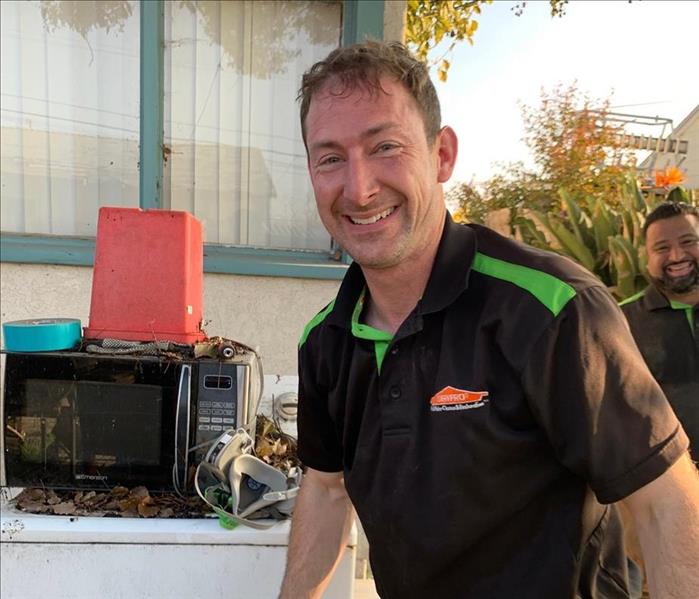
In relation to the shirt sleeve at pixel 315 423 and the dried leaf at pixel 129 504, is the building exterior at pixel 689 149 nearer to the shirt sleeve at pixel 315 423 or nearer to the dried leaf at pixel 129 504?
the shirt sleeve at pixel 315 423

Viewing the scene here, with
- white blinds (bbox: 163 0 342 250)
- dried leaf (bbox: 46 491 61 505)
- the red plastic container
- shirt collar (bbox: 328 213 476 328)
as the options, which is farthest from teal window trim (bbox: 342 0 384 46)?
dried leaf (bbox: 46 491 61 505)

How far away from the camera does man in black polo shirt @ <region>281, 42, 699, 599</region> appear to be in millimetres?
909

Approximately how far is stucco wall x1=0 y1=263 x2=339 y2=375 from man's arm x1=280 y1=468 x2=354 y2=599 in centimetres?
158

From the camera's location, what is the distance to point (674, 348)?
2.58 metres

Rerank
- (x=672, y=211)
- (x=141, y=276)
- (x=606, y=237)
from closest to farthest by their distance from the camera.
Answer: (x=141, y=276) → (x=672, y=211) → (x=606, y=237)

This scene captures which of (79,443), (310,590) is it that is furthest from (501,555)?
(79,443)

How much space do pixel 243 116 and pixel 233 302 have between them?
1041 mm

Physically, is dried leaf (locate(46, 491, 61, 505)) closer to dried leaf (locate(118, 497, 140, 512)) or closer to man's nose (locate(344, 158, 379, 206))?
dried leaf (locate(118, 497, 140, 512))

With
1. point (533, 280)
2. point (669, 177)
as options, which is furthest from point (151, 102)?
point (669, 177)

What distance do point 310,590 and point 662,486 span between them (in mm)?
840

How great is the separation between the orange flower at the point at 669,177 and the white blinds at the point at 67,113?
3119mm

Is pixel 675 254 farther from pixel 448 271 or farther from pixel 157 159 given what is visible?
pixel 157 159

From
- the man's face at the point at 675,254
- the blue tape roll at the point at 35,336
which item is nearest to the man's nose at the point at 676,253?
the man's face at the point at 675,254

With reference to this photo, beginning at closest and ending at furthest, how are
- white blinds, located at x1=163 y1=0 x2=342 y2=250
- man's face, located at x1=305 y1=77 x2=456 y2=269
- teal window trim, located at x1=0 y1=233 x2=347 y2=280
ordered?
man's face, located at x1=305 y1=77 x2=456 y2=269
teal window trim, located at x1=0 y1=233 x2=347 y2=280
white blinds, located at x1=163 y1=0 x2=342 y2=250
